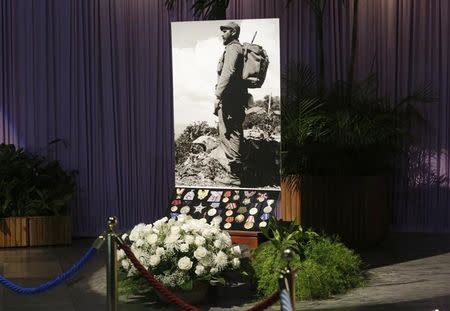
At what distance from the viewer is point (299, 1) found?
37.2 ft

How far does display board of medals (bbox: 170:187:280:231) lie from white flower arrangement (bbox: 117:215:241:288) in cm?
79

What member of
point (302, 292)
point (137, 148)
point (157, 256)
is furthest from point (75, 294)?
point (137, 148)

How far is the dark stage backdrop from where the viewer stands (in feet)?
36.6

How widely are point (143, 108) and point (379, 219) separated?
3306 mm

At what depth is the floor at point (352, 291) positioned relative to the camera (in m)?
7.18

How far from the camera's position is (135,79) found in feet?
37.5

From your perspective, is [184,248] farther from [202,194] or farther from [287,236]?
A: [202,194]

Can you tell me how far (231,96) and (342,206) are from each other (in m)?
2.46

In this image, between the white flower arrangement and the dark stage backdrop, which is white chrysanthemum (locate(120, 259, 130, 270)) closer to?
the white flower arrangement

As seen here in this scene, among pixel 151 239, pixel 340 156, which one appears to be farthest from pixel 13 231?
pixel 340 156

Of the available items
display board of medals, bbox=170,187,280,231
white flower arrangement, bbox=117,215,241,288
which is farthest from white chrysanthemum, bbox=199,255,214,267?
display board of medals, bbox=170,187,280,231

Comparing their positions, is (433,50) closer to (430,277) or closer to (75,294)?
(430,277)

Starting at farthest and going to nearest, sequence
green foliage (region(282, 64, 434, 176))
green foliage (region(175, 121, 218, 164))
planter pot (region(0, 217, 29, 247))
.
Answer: planter pot (region(0, 217, 29, 247))
green foliage (region(282, 64, 434, 176))
green foliage (region(175, 121, 218, 164))

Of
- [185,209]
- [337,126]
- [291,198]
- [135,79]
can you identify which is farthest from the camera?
[135,79]
